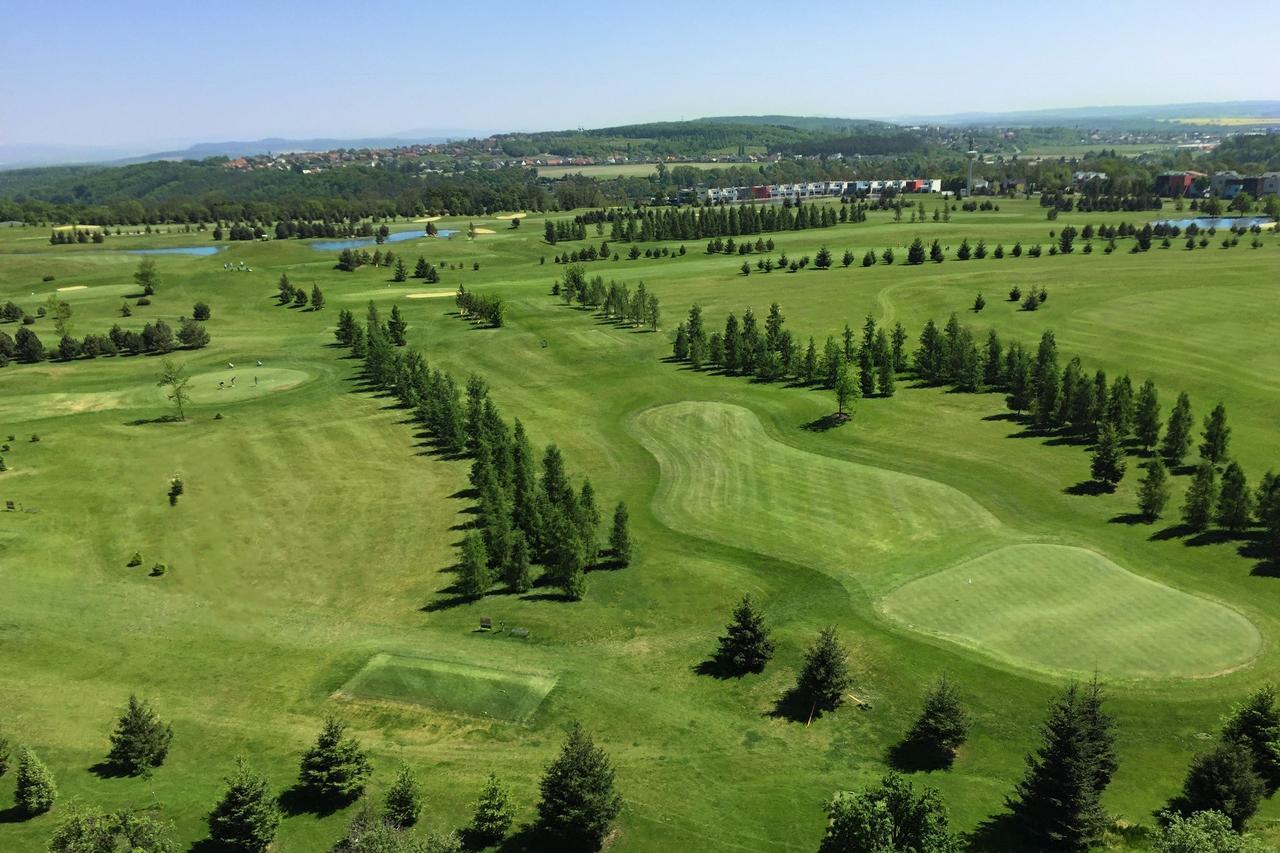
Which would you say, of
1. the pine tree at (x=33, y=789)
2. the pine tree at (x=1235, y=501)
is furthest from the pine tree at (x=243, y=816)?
the pine tree at (x=1235, y=501)

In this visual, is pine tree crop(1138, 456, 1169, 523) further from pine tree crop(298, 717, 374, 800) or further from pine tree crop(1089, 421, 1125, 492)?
pine tree crop(298, 717, 374, 800)

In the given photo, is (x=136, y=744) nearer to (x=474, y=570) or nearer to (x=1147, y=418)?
(x=474, y=570)

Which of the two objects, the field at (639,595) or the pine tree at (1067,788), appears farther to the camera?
the field at (639,595)

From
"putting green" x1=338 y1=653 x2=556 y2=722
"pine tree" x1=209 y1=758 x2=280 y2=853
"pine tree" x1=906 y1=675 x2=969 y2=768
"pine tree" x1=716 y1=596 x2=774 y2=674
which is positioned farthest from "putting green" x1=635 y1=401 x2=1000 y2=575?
"pine tree" x1=209 y1=758 x2=280 y2=853

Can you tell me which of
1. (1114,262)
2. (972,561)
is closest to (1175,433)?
(972,561)

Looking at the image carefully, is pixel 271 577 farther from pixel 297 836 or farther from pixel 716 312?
pixel 716 312

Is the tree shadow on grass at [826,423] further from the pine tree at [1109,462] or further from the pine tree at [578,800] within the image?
the pine tree at [578,800]
